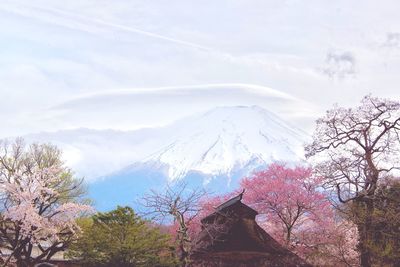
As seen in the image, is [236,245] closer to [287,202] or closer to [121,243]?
[121,243]

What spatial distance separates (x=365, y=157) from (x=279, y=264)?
5663mm

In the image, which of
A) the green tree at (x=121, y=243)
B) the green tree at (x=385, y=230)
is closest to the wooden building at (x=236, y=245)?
the green tree at (x=385, y=230)

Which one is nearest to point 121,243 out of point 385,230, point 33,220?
point 33,220

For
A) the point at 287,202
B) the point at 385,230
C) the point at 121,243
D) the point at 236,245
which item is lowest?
the point at 121,243

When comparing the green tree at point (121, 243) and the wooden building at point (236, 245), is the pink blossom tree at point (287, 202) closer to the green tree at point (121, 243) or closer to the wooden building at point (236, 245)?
the wooden building at point (236, 245)

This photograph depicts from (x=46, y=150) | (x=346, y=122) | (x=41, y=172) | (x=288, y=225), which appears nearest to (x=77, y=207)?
(x=41, y=172)

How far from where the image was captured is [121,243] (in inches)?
832

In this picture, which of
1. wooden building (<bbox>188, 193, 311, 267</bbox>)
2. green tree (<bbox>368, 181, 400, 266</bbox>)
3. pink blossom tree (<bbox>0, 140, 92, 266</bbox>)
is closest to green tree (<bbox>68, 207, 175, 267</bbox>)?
pink blossom tree (<bbox>0, 140, 92, 266</bbox>)

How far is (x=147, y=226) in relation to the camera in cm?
2245

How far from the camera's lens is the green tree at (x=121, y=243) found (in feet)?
69.2

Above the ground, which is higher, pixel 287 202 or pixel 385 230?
pixel 287 202

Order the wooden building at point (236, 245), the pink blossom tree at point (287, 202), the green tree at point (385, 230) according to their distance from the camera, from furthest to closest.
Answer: the pink blossom tree at point (287, 202) → the wooden building at point (236, 245) → the green tree at point (385, 230)

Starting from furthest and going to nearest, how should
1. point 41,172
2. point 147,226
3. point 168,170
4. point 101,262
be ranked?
point 168,170 → point 41,172 → point 147,226 → point 101,262

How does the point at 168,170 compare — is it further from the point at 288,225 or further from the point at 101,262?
the point at 101,262
